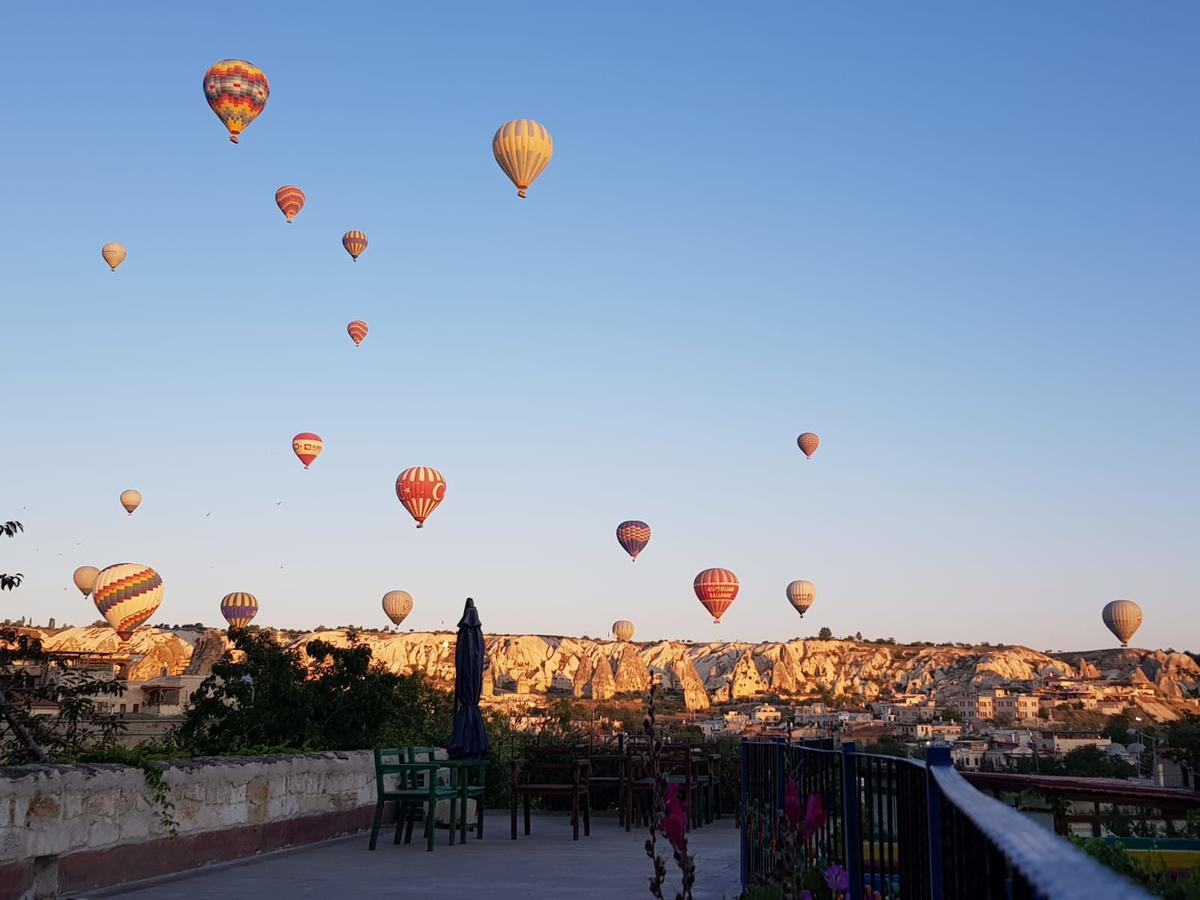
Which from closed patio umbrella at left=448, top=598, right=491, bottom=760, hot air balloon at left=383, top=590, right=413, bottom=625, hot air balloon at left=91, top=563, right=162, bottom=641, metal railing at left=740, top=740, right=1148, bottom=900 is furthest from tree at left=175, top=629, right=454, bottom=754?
hot air balloon at left=383, top=590, right=413, bottom=625

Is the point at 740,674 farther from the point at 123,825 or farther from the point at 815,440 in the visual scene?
the point at 123,825

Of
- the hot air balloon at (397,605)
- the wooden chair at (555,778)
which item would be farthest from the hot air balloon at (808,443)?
the wooden chair at (555,778)

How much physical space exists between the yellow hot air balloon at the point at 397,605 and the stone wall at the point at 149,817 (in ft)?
195

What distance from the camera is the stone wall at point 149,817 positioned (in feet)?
23.2

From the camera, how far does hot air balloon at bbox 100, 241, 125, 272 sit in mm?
50562

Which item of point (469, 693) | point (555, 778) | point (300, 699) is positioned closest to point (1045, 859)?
point (469, 693)

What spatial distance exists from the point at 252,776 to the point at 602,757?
585cm

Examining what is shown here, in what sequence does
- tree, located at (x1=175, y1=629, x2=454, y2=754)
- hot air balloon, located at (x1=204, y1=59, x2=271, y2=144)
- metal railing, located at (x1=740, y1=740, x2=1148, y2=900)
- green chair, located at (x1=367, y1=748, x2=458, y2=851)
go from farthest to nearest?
hot air balloon, located at (x1=204, y1=59, x2=271, y2=144) → tree, located at (x1=175, y1=629, x2=454, y2=754) → green chair, located at (x1=367, y1=748, x2=458, y2=851) → metal railing, located at (x1=740, y1=740, x2=1148, y2=900)

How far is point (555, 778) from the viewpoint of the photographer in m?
Result: 16.2

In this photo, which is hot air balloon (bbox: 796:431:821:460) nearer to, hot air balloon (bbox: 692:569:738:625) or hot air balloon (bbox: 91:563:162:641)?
hot air balloon (bbox: 692:569:738:625)

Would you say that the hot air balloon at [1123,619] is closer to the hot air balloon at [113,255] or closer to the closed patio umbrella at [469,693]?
the hot air balloon at [113,255]

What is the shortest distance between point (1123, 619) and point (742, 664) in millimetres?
82979

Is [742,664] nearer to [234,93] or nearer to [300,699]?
[234,93]

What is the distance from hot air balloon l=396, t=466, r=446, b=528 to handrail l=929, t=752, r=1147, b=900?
150 ft
